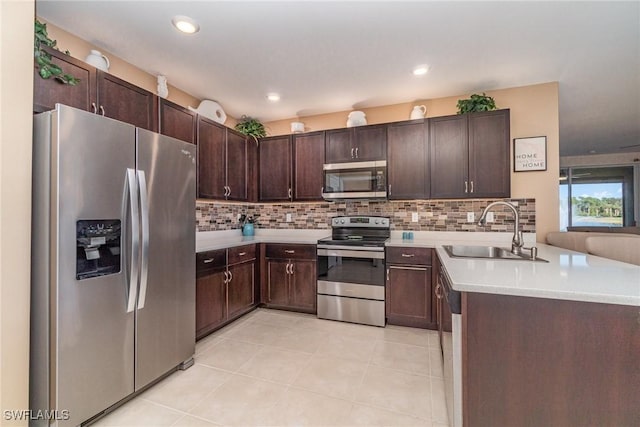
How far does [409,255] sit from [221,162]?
7.60 feet

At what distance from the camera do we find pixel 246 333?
2.72 m

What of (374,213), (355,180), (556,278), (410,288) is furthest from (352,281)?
(556,278)

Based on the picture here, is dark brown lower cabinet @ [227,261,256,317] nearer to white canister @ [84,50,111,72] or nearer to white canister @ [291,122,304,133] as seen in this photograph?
white canister @ [291,122,304,133]

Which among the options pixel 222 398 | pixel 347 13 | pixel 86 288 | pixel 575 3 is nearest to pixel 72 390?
pixel 86 288

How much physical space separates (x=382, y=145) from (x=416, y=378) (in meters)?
2.36

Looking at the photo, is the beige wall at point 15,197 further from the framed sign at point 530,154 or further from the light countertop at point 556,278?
the framed sign at point 530,154

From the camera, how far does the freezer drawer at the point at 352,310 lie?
114 inches

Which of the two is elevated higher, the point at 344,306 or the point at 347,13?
the point at 347,13

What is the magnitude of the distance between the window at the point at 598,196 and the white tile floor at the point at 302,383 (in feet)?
19.1

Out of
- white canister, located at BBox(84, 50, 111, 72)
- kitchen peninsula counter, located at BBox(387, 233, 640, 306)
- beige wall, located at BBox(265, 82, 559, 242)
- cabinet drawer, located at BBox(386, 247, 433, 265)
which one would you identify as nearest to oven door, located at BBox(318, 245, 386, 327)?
cabinet drawer, located at BBox(386, 247, 433, 265)

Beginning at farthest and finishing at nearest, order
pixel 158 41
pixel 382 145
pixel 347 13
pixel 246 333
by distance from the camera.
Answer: pixel 382 145 → pixel 246 333 → pixel 158 41 → pixel 347 13

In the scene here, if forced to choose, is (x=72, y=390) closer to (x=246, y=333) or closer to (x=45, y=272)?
(x=45, y=272)

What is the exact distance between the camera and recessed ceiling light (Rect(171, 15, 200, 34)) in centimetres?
193

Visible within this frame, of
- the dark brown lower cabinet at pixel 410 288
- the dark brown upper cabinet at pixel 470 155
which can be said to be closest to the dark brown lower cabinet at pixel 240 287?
the dark brown lower cabinet at pixel 410 288
